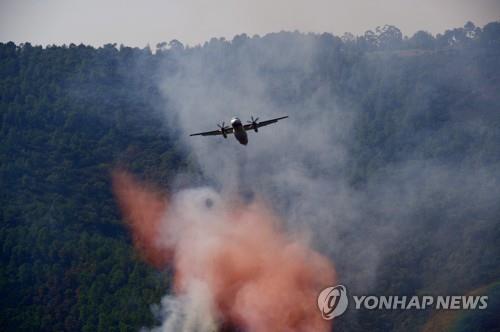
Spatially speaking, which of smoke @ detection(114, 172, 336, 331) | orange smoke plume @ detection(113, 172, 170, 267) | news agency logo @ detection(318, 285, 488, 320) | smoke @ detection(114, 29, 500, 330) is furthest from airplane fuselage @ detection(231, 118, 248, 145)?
orange smoke plume @ detection(113, 172, 170, 267)

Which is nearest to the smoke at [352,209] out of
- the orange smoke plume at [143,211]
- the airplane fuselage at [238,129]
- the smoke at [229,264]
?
the smoke at [229,264]

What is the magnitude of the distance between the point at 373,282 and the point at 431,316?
48.5ft

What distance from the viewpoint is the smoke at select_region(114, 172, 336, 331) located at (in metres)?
125

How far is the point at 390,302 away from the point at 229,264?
88.6ft

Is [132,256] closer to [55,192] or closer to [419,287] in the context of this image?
[55,192]

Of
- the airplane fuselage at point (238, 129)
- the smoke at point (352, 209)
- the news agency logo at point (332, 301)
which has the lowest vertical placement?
the news agency logo at point (332, 301)

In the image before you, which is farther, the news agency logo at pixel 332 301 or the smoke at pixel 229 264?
the news agency logo at pixel 332 301

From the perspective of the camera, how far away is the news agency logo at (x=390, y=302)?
132 meters

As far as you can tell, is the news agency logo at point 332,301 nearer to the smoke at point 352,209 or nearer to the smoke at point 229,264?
the smoke at point 229,264

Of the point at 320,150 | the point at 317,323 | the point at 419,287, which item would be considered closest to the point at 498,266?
the point at 419,287

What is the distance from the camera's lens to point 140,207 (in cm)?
18075

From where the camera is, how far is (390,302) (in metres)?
143

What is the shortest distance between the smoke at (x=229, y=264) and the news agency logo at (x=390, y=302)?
1981 mm

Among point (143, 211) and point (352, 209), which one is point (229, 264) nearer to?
point (352, 209)
